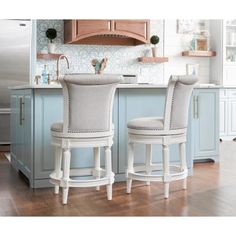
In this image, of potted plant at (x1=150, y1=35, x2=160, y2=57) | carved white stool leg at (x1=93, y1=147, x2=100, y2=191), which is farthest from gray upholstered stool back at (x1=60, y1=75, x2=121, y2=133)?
potted plant at (x1=150, y1=35, x2=160, y2=57)

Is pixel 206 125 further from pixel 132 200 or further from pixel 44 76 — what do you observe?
pixel 44 76

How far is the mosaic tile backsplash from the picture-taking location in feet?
23.7

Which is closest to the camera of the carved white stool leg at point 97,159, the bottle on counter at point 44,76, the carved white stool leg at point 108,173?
the carved white stool leg at point 108,173

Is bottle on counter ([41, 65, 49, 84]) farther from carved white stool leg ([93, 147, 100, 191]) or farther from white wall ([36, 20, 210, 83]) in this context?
carved white stool leg ([93, 147, 100, 191])

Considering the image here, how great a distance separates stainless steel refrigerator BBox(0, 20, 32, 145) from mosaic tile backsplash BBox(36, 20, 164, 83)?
1.84ft

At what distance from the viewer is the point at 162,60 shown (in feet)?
25.5

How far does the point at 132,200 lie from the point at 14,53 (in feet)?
12.5

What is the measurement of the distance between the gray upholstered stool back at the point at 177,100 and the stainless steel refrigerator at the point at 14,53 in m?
3.48

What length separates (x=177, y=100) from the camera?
369 cm

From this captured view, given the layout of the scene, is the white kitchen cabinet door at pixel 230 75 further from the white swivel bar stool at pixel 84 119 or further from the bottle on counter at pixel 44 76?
the white swivel bar stool at pixel 84 119

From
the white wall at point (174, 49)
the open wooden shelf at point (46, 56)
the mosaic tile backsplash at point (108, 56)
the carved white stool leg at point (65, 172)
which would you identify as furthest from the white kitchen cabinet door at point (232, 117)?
the carved white stool leg at point (65, 172)

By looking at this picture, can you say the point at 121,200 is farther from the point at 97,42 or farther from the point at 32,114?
the point at 97,42

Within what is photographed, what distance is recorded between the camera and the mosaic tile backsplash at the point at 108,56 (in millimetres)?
7230
